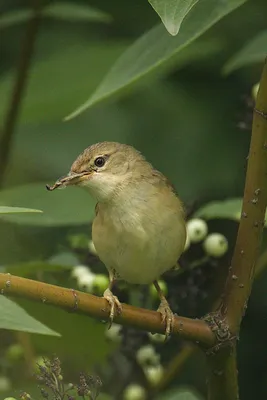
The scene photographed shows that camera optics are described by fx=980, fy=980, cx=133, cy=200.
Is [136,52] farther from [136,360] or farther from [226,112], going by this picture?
[226,112]

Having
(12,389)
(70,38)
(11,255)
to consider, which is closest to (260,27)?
(70,38)

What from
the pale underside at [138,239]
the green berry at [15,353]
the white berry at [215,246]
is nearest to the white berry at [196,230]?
the white berry at [215,246]

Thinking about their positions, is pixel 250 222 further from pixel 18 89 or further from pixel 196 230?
pixel 18 89

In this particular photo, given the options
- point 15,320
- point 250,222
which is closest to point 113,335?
point 250,222

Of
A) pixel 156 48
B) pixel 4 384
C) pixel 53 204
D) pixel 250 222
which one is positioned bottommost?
pixel 4 384

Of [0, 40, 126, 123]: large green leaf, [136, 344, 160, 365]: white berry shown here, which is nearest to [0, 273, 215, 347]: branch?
[136, 344, 160, 365]: white berry
